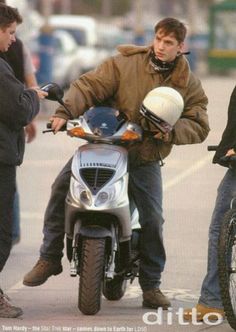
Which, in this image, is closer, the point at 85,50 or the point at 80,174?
the point at 80,174

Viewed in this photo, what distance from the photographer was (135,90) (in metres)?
9.40

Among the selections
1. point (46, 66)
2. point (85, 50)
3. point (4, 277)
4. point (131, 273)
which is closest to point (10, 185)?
point (131, 273)

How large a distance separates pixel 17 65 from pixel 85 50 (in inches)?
1468

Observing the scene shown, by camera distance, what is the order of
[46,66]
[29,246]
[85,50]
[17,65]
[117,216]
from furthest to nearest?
[85,50] → [46,66] → [29,246] → [17,65] → [117,216]

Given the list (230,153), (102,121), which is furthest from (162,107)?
(230,153)

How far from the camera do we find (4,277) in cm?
1086

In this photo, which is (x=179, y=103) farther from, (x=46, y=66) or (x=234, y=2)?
(x=234, y=2)

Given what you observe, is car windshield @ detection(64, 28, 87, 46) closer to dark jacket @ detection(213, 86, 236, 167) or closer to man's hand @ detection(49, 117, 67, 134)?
man's hand @ detection(49, 117, 67, 134)

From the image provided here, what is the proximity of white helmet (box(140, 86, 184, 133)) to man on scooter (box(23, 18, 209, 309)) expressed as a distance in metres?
0.19

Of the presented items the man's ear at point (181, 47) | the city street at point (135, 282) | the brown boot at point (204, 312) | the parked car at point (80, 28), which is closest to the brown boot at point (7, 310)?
the city street at point (135, 282)

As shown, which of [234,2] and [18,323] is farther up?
[18,323]

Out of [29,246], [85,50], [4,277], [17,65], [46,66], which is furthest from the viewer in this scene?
[85,50]

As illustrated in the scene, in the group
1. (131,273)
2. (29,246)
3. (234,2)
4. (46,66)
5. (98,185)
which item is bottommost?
(234,2)

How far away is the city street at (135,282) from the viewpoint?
8.87m
